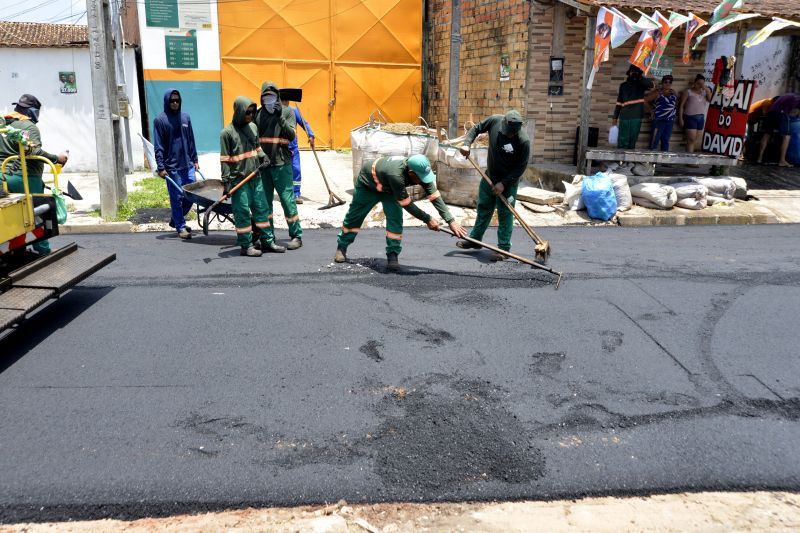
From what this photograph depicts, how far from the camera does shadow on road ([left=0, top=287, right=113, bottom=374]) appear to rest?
4.20 m

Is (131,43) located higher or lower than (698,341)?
higher

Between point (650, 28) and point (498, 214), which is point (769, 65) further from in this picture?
point (498, 214)

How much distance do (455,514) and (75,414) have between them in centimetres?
207

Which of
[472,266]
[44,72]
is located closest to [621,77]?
[472,266]

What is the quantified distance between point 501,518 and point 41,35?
15070 millimetres

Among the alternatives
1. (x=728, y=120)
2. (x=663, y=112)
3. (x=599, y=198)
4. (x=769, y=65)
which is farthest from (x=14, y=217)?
(x=769, y=65)

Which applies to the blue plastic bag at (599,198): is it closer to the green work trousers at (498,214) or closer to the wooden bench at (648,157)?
the wooden bench at (648,157)

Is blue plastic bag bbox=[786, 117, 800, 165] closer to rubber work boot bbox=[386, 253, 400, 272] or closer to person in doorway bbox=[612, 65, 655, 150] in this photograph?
person in doorway bbox=[612, 65, 655, 150]

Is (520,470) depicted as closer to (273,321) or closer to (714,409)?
(714,409)

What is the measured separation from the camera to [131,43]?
13.6m

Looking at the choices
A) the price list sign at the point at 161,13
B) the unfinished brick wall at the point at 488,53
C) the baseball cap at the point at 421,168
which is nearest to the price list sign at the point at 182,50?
the price list sign at the point at 161,13

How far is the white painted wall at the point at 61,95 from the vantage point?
13.0 metres

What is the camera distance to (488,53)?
12422 mm

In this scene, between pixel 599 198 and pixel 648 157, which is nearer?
pixel 599 198
